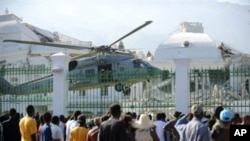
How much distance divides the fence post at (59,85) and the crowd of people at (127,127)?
17.4ft

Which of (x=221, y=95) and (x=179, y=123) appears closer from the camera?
(x=179, y=123)

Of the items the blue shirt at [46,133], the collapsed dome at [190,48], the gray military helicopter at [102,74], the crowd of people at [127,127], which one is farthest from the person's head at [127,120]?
the collapsed dome at [190,48]

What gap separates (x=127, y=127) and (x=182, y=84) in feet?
25.2

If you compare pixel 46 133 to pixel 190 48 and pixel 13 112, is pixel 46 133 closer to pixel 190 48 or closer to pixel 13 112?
pixel 13 112

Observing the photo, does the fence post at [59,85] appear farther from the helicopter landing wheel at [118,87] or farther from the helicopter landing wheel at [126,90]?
the helicopter landing wheel at [126,90]

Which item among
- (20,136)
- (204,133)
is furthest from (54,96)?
(204,133)

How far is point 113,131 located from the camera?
747 centimetres

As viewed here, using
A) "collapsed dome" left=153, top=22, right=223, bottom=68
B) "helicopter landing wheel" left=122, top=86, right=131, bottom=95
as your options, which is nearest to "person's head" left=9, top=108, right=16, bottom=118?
"helicopter landing wheel" left=122, top=86, right=131, bottom=95

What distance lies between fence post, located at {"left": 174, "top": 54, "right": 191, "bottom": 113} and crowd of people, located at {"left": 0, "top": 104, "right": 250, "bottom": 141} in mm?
4260

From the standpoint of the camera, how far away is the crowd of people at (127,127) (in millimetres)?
7582

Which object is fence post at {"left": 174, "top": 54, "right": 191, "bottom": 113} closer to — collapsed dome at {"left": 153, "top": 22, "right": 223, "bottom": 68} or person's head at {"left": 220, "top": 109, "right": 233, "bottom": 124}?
person's head at {"left": 220, "top": 109, "right": 233, "bottom": 124}

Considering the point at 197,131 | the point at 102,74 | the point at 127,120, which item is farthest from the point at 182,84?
the point at 197,131

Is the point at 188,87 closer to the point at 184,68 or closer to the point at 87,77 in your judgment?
the point at 184,68

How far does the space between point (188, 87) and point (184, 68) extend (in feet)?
1.79
